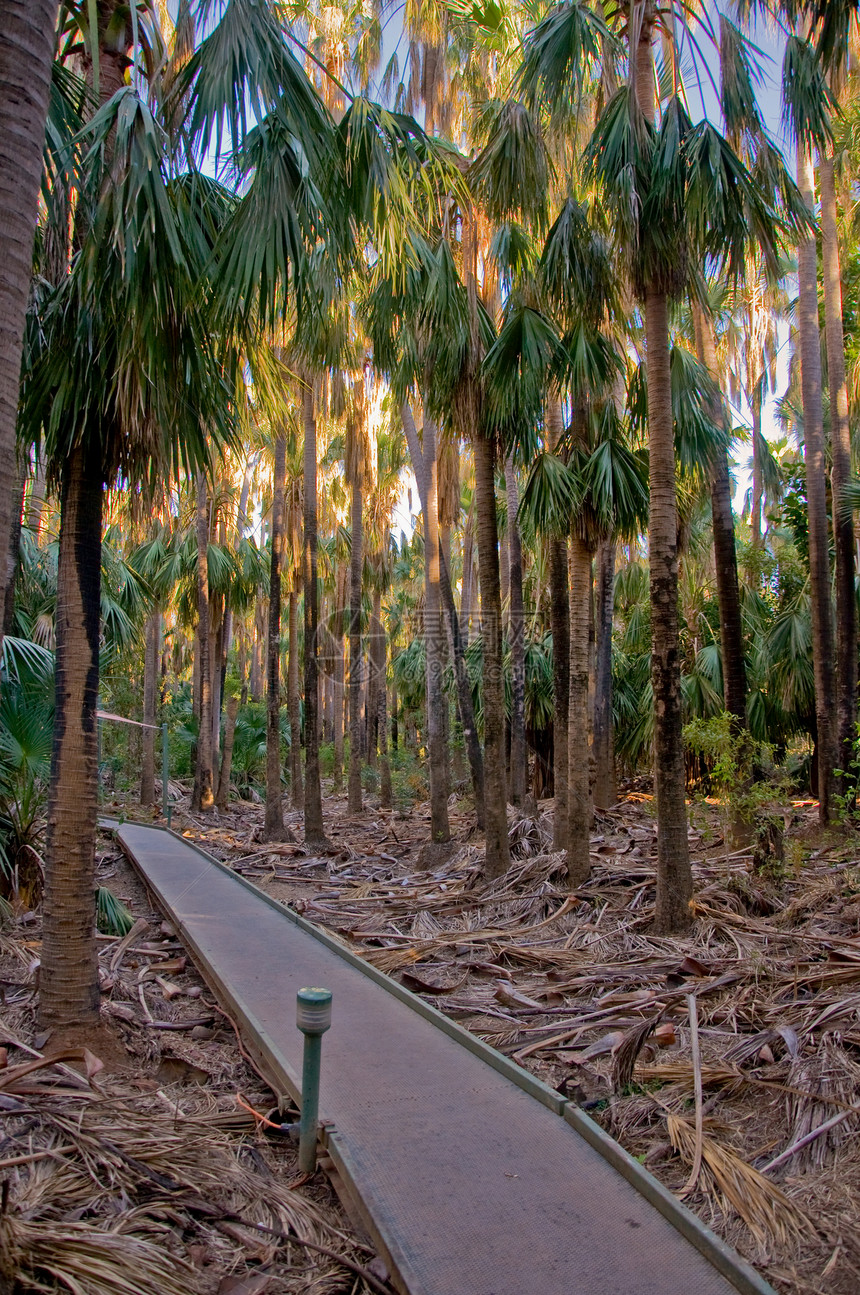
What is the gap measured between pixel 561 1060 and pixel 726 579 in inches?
294

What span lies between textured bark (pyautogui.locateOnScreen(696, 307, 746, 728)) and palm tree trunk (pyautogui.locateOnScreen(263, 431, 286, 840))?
28.5 feet

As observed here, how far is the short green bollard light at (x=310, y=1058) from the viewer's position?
13.7 ft

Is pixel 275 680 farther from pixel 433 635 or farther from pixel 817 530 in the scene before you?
pixel 817 530

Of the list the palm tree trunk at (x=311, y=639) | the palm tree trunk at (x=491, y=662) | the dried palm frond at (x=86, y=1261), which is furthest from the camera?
the palm tree trunk at (x=311, y=639)

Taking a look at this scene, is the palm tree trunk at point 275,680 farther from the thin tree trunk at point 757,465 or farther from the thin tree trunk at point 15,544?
the thin tree trunk at point 757,465

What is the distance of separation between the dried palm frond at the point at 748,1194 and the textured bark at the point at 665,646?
416 cm

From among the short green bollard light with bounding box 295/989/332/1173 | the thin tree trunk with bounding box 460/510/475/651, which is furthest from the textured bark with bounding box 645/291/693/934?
the thin tree trunk with bounding box 460/510/475/651

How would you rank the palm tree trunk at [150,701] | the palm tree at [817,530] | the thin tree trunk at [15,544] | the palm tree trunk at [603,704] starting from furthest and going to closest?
the palm tree trunk at [150,701] → the palm tree trunk at [603,704] → the palm tree at [817,530] → the thin tree trunk at [15,544]

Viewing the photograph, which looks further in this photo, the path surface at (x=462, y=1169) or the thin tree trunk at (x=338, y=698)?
the thin tree trunk at (x=338, y=698)

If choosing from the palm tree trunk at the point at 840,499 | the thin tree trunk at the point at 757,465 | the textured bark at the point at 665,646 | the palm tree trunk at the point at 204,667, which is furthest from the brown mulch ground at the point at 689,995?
the thin tree trunk at the point at 757,465

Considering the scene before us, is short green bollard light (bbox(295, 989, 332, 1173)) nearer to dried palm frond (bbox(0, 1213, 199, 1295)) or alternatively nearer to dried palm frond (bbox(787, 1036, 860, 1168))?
dried palm frond (bbox(0, 1213, 199, 1295))

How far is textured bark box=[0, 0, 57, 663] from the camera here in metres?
3.56

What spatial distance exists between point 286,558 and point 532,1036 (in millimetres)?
20382

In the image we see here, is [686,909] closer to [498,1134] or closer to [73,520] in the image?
[498,1134]
